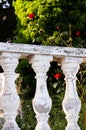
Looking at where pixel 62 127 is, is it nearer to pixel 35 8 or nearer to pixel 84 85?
pixel 84 85

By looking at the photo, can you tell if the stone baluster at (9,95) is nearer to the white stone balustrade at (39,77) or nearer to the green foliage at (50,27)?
the white stone balustrade at (39,77)

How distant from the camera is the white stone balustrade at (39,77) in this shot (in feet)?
7.80

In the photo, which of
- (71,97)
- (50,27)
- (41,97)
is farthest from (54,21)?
(41,97)

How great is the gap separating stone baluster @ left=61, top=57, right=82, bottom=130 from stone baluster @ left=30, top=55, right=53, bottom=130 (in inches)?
5.3

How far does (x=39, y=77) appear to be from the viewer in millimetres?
2498

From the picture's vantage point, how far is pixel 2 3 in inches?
393

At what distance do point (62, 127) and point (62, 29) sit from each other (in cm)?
223

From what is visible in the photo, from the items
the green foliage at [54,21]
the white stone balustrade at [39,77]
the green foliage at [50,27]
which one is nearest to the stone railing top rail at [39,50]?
the white stone balustrade at [39,77]

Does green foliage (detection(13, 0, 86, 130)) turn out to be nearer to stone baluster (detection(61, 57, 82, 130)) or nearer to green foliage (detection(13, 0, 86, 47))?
green foliage (detection(13, 0, 86, 47))

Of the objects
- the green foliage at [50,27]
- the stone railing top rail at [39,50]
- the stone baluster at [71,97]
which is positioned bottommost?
the green foliage at [50,27]

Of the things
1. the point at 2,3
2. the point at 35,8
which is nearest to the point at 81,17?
the point at 35,8

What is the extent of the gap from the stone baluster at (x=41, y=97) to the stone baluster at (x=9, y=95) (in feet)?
0.41

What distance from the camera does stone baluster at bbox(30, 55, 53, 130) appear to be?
2.45 m

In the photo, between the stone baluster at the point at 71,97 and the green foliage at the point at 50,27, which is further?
the green foliage at the point at 50,27
